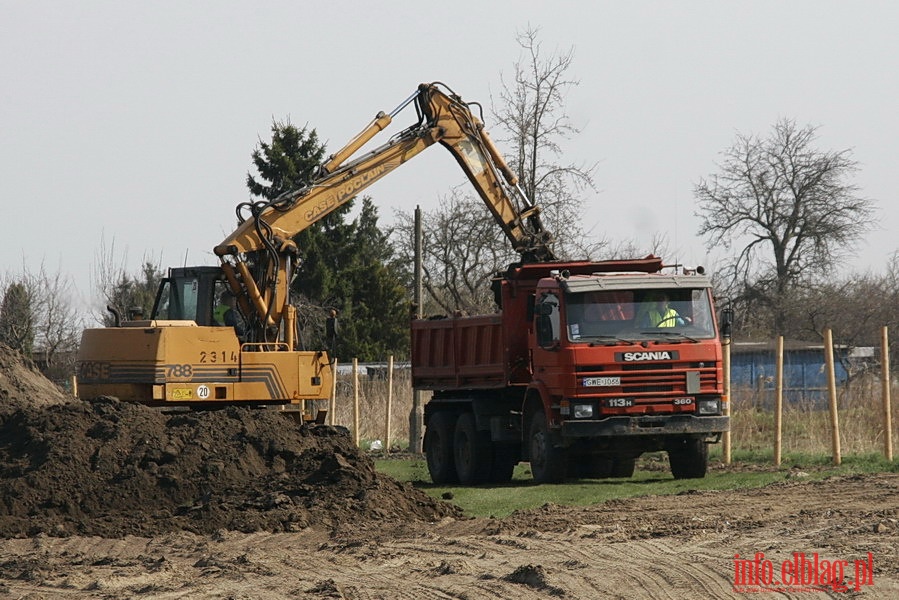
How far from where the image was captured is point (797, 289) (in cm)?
5538

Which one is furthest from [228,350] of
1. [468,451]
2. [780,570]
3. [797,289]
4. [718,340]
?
[797,289]

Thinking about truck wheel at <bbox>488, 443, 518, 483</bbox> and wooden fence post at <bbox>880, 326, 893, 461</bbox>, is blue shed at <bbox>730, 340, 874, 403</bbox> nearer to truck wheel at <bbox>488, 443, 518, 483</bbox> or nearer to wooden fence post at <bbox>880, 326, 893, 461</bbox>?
truck wheel at <bbox>488, 443, 518, 483</bbox>

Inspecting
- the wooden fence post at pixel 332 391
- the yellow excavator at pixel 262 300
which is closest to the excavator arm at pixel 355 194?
the yellow excavator at pixel 262 300

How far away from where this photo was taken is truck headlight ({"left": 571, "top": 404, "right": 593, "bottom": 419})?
18406 millimetres

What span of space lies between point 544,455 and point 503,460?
212cm

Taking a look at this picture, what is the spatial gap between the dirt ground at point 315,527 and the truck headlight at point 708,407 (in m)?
1.56

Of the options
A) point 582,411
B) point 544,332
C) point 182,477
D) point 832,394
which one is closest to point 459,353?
point 544,332

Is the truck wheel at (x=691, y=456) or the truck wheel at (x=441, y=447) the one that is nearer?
the truck wheel at (x=691, y=456)

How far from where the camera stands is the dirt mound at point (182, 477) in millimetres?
14914

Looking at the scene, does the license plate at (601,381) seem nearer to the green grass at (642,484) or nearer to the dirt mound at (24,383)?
the green grass at (642,484)

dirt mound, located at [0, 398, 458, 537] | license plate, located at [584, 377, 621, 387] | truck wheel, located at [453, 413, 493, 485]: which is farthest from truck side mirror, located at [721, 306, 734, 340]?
dirt mound, located at [0, 398, 458, 537]

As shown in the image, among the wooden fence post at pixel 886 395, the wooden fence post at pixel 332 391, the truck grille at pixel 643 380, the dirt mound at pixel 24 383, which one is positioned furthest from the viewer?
the dirt mound at pixel 24 383

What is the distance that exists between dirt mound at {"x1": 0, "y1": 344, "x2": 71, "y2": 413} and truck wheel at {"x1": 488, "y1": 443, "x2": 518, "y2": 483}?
501 inches

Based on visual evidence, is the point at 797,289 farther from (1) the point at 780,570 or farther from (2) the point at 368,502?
(1) the point at 780,570
